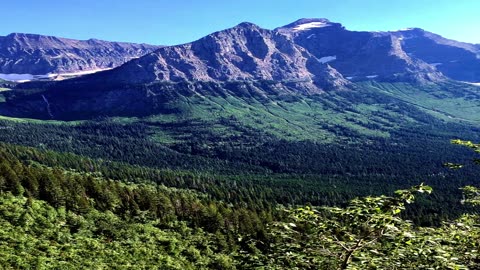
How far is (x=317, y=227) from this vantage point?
14.7 m

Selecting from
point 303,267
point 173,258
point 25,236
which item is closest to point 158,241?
point 173,258

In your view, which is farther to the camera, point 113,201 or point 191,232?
point 191,232

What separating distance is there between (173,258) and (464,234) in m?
78.4

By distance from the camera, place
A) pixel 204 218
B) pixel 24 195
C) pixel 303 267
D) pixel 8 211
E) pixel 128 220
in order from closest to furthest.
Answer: pixel 303 267 → pixel 8 211 → pixel 24 195 → pixel 128 220 → pixel 204 218

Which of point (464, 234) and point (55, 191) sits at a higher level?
point (464, 234)

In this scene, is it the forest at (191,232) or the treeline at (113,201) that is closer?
the forest at (191,232)

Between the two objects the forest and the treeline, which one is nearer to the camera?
the forest

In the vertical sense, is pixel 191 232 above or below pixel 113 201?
below

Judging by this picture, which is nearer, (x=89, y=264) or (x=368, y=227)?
(x=368, y=227)

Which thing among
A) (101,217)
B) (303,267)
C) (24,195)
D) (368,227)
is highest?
(368,227)

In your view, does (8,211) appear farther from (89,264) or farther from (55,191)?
(89,264)

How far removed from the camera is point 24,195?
94.9 meters

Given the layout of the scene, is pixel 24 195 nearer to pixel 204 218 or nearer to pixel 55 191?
pixel 55 191

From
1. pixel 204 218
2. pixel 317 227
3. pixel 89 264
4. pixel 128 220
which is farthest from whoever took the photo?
pixel 204 218
